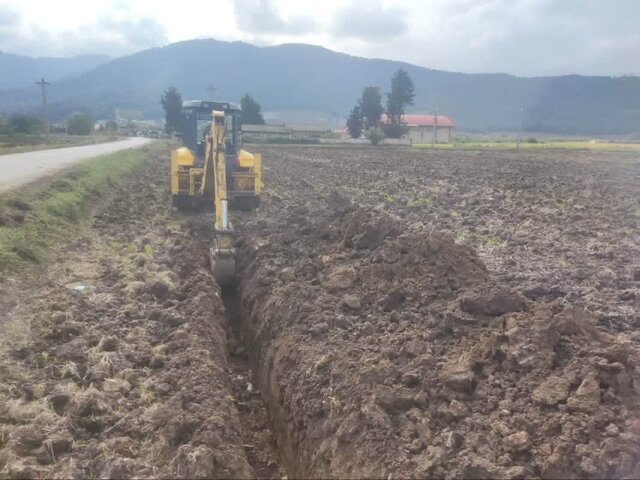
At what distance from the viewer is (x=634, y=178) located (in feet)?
82.7

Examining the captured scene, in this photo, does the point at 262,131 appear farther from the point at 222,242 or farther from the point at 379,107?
the point at 222,242

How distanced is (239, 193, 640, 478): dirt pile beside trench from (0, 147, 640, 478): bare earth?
2 cm

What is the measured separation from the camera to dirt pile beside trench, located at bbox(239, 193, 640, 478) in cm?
416

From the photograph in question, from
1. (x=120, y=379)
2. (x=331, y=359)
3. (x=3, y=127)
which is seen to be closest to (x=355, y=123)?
(x=3, y=127)

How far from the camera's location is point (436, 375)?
17.2ft

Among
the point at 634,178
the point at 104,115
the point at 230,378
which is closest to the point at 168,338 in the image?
the point at 230,378

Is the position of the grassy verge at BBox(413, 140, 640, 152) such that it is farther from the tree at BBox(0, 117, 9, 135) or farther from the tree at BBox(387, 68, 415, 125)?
the tree at BBox(0, 117, 9, 135)

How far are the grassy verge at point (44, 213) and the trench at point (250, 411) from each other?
365 centimetres

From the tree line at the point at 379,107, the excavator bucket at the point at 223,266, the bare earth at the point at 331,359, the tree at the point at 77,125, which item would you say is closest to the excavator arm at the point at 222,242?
the excavator bucket at the point at 223,266

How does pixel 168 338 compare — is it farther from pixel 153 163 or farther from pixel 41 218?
pixel 153 163

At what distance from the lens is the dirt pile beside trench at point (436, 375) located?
13.6 feet

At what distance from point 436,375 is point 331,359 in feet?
4.16

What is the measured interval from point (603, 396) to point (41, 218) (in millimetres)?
11495

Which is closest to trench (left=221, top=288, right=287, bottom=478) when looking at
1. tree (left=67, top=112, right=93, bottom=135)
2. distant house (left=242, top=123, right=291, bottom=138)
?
distant house (left=242, top=123, right=291, bottom=138)
